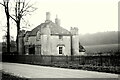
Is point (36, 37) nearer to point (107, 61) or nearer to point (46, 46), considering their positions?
point (46, 46)

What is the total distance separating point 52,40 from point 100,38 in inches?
1275

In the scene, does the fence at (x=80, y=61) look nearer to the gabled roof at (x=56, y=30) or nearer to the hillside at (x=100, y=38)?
the gabled roof at (x=56, y=30)

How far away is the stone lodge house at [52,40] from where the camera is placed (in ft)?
132

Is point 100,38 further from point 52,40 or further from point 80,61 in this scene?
point 80,61

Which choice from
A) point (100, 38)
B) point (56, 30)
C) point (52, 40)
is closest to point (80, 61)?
point (52, 40)

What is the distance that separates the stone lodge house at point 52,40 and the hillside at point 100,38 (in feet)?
71.8

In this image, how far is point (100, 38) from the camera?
230 ft

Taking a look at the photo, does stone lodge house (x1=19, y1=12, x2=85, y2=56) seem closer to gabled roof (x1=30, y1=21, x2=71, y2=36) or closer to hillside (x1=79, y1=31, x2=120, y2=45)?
gabled roof (x1=30, y1=21, x2=71, y2=36)

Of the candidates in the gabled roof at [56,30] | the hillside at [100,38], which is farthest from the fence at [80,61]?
the hillside at [100,38]

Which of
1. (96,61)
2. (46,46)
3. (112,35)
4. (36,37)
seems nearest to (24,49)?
(36,37)

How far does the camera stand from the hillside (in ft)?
209

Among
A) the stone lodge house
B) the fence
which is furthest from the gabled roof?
the fence

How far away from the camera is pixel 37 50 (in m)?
41.9

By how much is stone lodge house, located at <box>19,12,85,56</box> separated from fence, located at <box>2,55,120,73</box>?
145 inches
